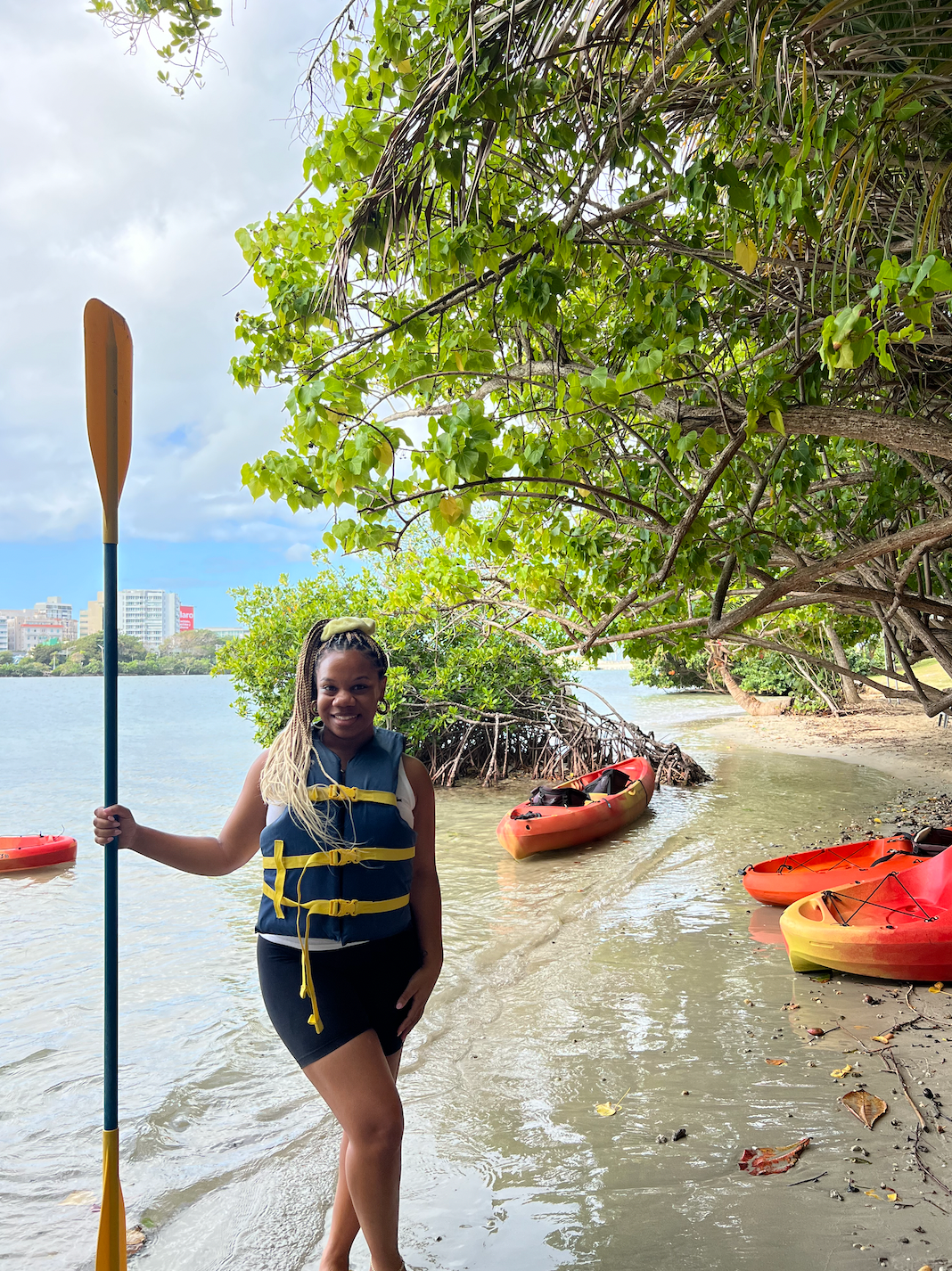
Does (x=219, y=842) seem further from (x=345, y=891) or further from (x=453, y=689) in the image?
(x=453, y=689)

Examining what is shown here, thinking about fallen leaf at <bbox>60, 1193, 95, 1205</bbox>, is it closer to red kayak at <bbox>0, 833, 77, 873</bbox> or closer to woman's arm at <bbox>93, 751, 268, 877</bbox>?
woman's arm at <bbox>93, 751, 268, 877</bbox>

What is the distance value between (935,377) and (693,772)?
29.1ft

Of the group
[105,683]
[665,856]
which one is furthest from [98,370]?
[665,856]

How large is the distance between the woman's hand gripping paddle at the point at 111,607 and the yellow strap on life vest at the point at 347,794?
53cm

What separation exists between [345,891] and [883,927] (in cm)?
361

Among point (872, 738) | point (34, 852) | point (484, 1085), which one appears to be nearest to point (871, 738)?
point (872, 738)

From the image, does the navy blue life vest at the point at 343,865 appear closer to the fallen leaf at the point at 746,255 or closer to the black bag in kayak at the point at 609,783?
the fallen leaf at the point at 746,255

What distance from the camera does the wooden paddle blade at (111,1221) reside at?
225 centimetres

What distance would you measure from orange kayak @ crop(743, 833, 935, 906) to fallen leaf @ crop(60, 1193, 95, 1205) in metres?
4.50

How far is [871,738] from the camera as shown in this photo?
1802cm

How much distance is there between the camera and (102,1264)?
2.26 meters

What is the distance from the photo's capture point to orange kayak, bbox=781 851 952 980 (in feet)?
15.0

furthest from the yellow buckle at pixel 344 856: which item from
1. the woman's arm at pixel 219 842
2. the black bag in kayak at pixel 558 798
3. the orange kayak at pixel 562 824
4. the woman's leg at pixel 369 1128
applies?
the black bag in kayak at pixel 558 798

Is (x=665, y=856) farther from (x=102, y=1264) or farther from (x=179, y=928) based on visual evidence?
(x=102, y=1264)
